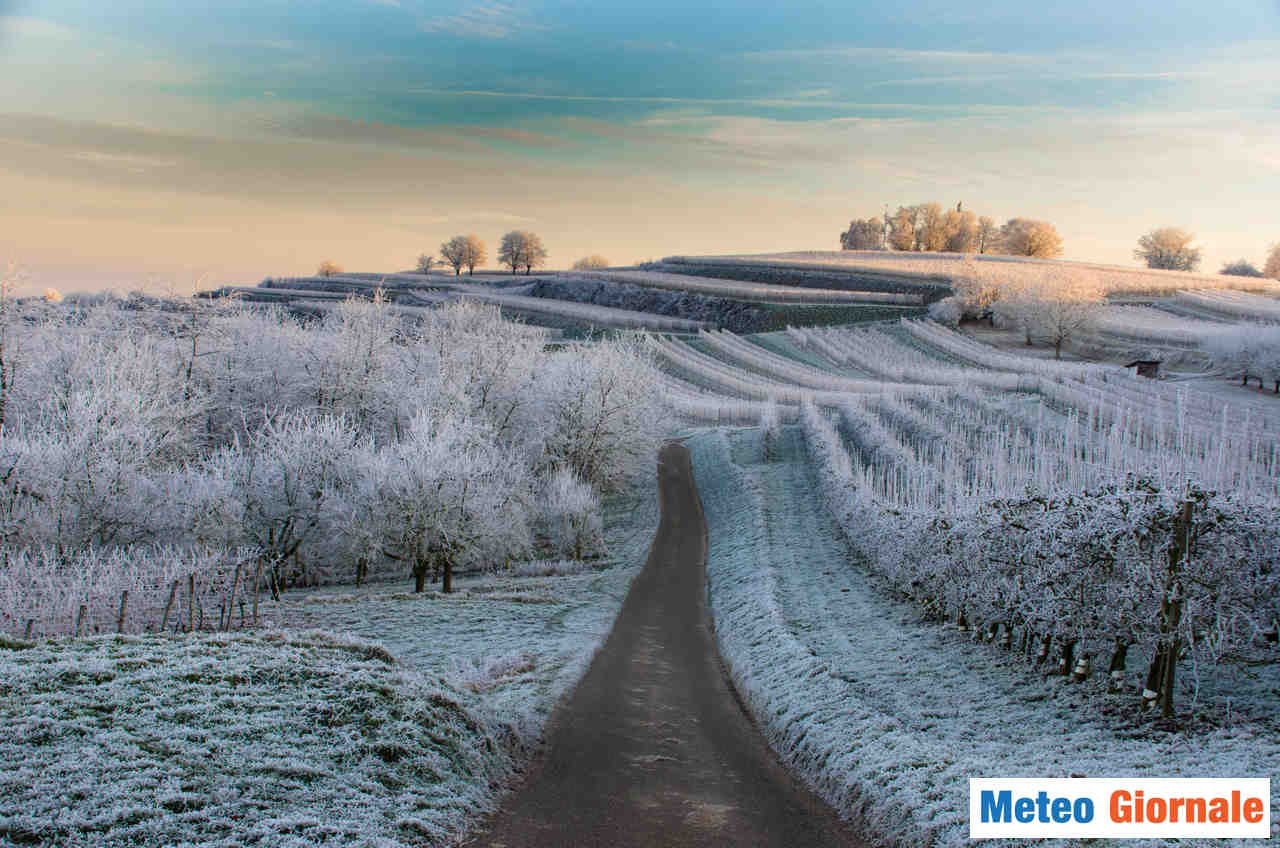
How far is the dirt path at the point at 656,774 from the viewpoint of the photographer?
11844 mm

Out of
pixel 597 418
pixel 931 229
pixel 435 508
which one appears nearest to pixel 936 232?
pixel 931 229

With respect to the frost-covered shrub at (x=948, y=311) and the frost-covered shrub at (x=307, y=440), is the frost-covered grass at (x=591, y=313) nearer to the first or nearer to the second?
the frost-covered shrub at (x=948, y=311)

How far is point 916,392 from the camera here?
63125mm

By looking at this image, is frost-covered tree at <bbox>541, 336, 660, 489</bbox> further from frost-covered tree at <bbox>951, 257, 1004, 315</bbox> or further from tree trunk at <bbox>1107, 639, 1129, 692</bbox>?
frost-covered tree at <bbox>951, 257, 1004, 315</bbox>

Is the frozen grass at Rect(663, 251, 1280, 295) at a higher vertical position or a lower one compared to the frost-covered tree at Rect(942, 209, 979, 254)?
lower

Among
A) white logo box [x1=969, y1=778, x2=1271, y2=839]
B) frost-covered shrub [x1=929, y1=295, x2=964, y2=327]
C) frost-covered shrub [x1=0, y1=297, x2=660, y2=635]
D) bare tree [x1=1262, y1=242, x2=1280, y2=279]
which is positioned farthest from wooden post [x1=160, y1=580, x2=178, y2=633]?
bare tree [x1=1262, y1=242, x2=1280, y2=279]

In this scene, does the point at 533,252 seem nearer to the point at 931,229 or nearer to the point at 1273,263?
the point at 931,229

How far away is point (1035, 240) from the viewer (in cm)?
16238

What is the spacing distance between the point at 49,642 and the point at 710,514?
112ft

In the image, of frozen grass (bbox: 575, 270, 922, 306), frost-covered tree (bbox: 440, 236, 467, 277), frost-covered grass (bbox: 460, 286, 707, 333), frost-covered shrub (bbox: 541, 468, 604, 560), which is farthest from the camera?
frost-covered tree (bbox: 440, 236, 467, 277)

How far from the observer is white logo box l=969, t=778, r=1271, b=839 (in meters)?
9.71

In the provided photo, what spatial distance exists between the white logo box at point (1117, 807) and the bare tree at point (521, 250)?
168m

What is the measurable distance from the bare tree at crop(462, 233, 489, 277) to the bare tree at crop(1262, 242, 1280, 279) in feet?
486

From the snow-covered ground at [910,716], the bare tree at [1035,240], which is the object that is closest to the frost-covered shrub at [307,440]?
the snow-covered ground at [910,716]
